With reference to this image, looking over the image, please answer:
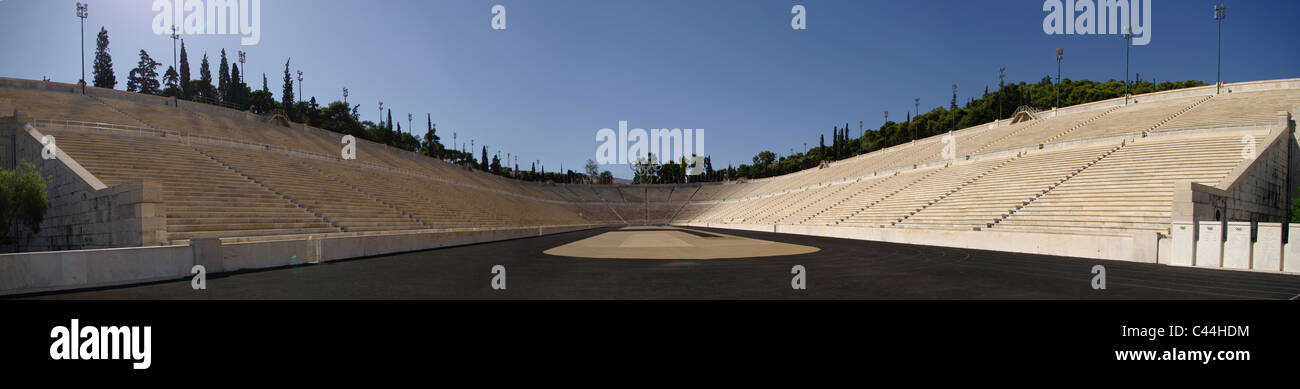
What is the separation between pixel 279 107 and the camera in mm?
75875

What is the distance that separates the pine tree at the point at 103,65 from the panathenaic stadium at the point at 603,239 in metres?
58.3

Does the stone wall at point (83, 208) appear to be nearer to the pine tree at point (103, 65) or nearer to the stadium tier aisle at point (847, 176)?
the stadium tier aisle at point (847, 176)

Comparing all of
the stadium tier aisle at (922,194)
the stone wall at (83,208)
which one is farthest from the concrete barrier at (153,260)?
the stadium tier aisle at (922,194)

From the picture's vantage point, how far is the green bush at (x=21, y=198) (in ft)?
56.2

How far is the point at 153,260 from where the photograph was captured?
1070 centimetres

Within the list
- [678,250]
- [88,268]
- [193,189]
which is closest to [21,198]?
[193,189]

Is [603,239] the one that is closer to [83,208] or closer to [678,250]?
[678,250]

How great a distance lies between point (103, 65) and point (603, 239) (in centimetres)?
10254

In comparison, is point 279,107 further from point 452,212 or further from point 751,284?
point 751,284

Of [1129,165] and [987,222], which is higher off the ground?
[1129,165]

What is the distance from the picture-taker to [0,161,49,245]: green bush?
674 inches
